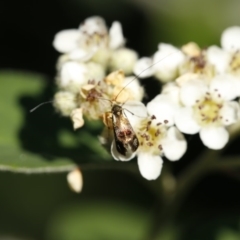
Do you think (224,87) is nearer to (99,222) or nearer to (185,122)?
(185,122)

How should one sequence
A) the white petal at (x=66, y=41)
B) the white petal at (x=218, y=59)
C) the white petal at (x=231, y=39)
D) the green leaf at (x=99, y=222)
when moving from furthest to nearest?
the green leaf at (x=99, y=222), the white petal at (x=66, y=41), the white petal at (x=231, y=39), the white petal at (x=218, y=59)

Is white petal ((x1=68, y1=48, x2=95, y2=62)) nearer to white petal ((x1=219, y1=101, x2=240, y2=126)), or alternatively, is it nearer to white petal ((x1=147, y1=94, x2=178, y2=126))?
white petal ((x1=147, y1=94, x2=178, y2=126))

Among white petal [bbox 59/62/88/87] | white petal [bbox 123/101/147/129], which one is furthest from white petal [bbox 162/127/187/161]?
white petal [bbox 59/62/88/87]

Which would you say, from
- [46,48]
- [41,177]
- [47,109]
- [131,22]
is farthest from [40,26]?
[47,109]

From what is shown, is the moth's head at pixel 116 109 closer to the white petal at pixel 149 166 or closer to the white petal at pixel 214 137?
the white petal at pixel 149 166

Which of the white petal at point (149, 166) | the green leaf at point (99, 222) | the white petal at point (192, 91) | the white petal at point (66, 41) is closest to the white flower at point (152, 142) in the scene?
the white petal at point (149, 166)

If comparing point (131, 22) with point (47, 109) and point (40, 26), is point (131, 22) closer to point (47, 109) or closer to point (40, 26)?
point (40, 26)
